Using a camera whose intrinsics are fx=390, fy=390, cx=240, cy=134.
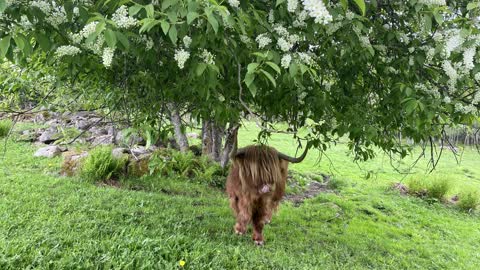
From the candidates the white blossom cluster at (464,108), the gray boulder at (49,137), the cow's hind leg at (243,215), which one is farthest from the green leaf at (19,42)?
the gray boulder at (49,137)

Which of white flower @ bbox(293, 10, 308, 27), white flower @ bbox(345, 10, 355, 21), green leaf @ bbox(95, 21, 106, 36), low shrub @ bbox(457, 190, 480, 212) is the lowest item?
low shrub @ bbox(457, 190, 480, 212)

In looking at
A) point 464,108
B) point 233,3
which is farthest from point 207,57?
point 464,108

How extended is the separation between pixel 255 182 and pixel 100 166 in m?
3.80

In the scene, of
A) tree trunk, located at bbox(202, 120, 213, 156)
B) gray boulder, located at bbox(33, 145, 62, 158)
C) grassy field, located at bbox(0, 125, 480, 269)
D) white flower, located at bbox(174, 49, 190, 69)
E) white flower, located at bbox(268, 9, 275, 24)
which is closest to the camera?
white flower, located at bbox(174, 49, 190, 69)

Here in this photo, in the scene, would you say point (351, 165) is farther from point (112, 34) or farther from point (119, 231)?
point (112, 34)

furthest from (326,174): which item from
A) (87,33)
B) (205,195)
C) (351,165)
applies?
(87,33)

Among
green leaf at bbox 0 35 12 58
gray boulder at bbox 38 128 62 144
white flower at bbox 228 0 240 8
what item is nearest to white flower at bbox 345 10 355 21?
white flower at bbox 228 0 240 8

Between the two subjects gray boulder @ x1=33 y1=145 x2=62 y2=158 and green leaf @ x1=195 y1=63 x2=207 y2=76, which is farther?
gray boulder @ x1=33 y1=145 x2=62 y2=158

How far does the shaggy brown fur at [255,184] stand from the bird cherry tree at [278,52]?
627 millimetres

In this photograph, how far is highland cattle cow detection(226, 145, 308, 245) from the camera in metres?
4.60

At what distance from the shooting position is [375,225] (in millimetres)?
7363

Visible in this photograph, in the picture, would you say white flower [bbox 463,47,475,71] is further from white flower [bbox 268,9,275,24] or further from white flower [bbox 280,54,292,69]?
white flower [bbox 268,9,275,24]

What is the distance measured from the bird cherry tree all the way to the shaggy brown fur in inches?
24.7

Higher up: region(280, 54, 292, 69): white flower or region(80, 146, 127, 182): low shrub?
region(280, 54, 292, 69): white flower
